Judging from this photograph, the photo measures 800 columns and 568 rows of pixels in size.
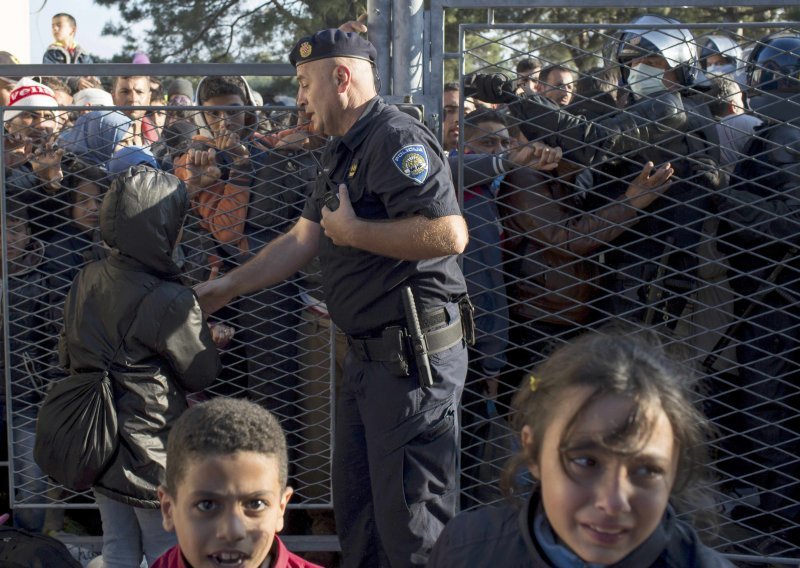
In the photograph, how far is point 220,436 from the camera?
2.14 metres

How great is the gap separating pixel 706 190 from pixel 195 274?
1972 millimetres

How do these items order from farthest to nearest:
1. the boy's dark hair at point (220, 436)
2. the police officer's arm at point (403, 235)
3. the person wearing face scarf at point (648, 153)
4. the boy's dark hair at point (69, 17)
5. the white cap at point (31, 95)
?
1. the boy's dark hair at point (69, 17)
2. the white cap at point (31, 95)
3. the person wearing face scarf at point (648, 153)
4. the police officer's arm at point (403, 235)
5. the boy's dark hair at point (220, 436)

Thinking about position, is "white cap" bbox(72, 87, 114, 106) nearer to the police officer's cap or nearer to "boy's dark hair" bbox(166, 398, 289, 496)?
the police officer's cap

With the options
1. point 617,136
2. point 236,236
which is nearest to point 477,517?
point 617,136

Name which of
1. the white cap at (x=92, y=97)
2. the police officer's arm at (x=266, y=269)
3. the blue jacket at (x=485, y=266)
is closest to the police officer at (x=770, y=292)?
the blue jacket at (x=485, y=266)

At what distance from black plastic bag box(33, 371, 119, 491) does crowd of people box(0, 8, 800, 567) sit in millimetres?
53

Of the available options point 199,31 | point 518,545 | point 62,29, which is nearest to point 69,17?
point 62,29

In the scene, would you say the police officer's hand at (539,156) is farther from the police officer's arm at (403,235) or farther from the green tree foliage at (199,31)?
the green tree foliage at (199,31)

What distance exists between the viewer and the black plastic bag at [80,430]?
2.90m

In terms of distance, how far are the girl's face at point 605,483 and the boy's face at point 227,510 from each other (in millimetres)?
682

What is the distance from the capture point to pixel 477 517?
70.9 inches

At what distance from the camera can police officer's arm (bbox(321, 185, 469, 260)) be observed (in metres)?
2.85

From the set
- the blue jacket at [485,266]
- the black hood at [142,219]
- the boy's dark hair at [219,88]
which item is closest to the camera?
the black hood at [142,219]

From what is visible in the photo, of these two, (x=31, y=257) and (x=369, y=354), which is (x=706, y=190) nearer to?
(x=369, y=354)
